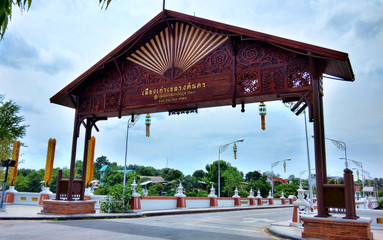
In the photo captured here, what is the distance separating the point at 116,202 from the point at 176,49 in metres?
9.01

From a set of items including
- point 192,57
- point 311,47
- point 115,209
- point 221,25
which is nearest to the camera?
point 311,47

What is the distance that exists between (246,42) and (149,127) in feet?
18.8

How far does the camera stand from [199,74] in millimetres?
12672

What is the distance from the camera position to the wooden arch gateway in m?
10.7

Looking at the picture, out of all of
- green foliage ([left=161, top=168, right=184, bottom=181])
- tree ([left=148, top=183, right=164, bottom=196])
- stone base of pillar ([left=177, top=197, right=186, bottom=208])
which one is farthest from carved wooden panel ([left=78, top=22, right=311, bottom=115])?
green foliage ([left=161, top=168, right=184, bottom=181])

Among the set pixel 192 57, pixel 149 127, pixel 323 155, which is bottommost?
pixel 323 155

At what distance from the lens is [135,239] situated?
852 centimetres

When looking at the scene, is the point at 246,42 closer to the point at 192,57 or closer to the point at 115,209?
the point at 192,57

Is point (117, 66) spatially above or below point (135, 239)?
above

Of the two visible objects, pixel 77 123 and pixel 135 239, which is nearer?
pixel 135 239

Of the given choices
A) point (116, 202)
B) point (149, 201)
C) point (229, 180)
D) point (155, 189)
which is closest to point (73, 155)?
point (116, 202)

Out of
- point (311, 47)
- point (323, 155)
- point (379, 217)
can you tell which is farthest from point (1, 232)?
point (379, 217)

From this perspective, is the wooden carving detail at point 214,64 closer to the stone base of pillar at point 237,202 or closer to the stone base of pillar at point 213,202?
the stone base of pillar at point 213,202

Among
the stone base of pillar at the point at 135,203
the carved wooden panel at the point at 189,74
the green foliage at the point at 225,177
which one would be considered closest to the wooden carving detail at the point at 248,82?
the carved wooden panel at the point at 189,74
